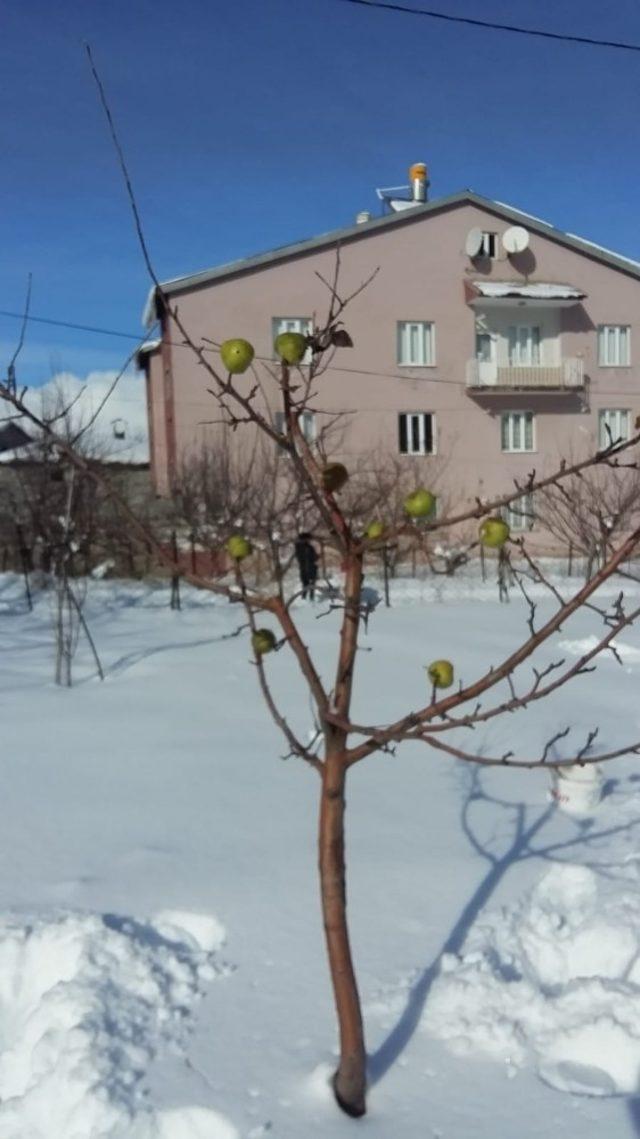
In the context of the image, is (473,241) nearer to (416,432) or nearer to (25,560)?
(416,432)

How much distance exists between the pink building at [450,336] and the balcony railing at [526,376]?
3 centimetres

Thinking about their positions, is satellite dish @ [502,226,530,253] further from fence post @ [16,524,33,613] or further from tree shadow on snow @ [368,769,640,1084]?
tree shadow on snow @ [368,769,640,1084]

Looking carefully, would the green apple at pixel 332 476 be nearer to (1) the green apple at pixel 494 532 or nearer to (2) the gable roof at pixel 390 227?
(1) the green apple at pixel 494 532

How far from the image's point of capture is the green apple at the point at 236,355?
133cm

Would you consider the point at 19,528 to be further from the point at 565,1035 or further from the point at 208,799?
the point at 565,1035

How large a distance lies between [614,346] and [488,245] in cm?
348

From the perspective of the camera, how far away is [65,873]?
311cm

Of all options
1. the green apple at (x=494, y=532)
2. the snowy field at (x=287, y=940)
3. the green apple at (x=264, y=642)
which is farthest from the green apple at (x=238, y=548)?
the snowy field at (x=287, y=940)

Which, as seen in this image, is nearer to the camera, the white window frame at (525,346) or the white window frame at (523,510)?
the white window frame at (523,510)

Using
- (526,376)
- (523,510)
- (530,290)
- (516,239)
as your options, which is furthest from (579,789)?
(516,239)

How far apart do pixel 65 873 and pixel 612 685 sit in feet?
13.9

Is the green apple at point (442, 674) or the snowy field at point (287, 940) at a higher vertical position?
the green apple at point (442, 674)

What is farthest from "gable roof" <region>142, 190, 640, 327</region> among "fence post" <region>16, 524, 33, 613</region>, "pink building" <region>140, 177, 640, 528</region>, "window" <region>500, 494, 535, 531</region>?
"window" <region>500, 494, 535, 531</region>

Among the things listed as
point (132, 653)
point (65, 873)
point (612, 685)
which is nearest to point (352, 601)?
point (65, 873)
